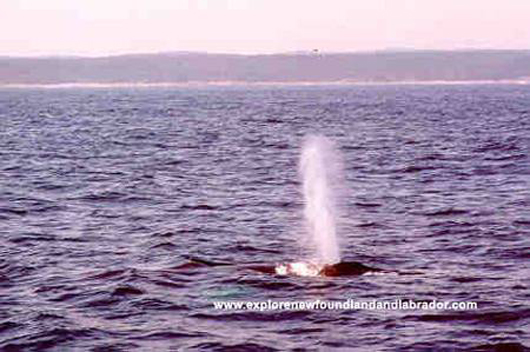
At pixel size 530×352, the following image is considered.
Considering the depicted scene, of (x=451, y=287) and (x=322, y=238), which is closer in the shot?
(x=451, y=287)

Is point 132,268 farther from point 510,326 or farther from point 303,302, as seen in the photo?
point 510,326

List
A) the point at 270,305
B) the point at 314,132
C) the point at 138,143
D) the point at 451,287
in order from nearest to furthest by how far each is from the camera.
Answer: the point at 270,305, the point at 451,287, the point at 138,143, the point at 314,132

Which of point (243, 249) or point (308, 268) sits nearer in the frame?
point (308, 268)

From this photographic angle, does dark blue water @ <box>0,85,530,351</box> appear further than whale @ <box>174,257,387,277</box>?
No

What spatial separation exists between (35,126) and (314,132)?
37.2m

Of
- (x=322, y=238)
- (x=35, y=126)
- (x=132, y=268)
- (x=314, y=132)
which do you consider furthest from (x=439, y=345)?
(x=35, y=126)

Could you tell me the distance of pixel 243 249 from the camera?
30.0m

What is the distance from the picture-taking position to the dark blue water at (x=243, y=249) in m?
20.5

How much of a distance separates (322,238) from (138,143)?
4769 cm

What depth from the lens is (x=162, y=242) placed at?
102ft

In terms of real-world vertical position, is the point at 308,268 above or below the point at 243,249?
above

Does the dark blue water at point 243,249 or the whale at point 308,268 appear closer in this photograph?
the dark blue water at point 243,249

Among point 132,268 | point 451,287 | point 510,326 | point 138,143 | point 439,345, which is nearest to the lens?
point 439,345

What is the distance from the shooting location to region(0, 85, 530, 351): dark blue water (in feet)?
67.3
